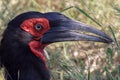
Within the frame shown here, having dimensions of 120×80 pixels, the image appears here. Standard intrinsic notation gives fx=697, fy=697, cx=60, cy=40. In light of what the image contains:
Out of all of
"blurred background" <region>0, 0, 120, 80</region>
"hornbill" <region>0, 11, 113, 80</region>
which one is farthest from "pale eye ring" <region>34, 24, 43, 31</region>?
"blurred background" <region>0, 0, 120, 80</region>

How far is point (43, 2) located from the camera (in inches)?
291

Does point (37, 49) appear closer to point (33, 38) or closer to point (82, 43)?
point (33, 38)

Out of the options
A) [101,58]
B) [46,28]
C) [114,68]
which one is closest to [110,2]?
[101,58]

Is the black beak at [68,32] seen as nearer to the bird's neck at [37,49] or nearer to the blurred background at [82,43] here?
the bird's neck at [37,49]

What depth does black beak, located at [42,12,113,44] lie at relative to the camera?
191 inches

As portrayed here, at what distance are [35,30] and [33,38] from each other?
0.06 m

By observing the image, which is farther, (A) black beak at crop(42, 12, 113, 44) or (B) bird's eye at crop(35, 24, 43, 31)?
(B) bird's eye at crop(35, 24, 43, 31)

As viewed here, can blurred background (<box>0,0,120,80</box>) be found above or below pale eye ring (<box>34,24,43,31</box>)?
below

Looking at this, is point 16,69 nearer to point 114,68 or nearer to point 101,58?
point 114,68

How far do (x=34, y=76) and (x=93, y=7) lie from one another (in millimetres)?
2116

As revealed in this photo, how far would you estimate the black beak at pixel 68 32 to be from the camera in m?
4.86

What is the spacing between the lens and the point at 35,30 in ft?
16.4

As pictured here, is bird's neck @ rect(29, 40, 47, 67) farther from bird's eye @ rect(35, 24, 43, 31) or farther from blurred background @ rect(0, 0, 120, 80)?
blurred background @ rect(0, 0, 120, 80)

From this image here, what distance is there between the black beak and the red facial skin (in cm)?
3
